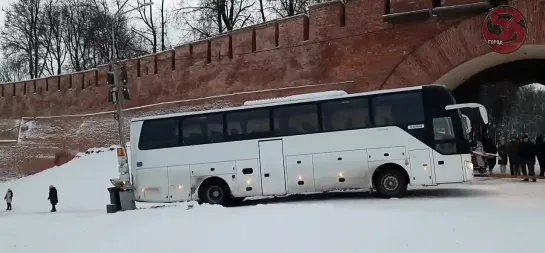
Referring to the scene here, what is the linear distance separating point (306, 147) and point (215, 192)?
8.64ft

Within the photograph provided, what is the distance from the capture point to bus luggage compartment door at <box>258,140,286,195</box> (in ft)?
44.1

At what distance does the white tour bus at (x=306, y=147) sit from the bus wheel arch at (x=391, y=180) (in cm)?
2

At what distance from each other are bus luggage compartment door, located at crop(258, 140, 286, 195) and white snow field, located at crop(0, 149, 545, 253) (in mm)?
1000

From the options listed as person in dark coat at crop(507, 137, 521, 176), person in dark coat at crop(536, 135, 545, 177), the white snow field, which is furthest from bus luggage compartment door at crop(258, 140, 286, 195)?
person in dark coat at crop(536, 135, 545, 177)

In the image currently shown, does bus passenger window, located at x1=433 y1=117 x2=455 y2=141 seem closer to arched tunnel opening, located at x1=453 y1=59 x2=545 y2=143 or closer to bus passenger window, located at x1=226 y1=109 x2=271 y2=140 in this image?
arched tunnel opening, located at x1=453 y1=59 x2=545 y2=143

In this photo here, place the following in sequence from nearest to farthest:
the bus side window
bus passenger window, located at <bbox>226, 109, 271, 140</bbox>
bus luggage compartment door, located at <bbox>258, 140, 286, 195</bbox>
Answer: the bus side window
bus luggage compartment door, located at <bbox>258, 140, 286, 195</bbox>
bus passenger window, located at <bbox>226, 109, 271, 140</bbox>

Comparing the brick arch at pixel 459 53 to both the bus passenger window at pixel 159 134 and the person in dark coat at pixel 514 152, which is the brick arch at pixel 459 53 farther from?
the bus passenger window at pixel 159 134

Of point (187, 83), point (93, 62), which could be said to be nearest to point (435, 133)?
point (187, 83)

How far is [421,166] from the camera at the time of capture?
490 inches

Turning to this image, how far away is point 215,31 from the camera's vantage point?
37.3m

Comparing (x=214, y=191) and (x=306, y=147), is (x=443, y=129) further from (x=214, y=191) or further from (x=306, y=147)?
(x=214, y=191)

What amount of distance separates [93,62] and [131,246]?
4353cm

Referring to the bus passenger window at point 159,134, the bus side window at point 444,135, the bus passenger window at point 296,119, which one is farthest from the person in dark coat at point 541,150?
the bus passenger window at point 159,134

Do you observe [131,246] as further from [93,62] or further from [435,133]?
[93,62]
